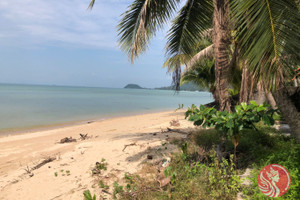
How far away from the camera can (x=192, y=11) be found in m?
4.65

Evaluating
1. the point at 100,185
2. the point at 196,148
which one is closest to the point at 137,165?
the point at 100,185

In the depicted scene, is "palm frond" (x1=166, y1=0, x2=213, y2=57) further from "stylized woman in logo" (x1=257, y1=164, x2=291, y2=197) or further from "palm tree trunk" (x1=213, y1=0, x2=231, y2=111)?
"stylized woman in logo" (x1=257, y1=164, x2=291, y2=197)

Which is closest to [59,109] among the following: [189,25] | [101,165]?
[101,165]

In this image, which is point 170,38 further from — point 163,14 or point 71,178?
point 71,178

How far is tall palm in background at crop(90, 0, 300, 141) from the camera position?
2291 millimetres

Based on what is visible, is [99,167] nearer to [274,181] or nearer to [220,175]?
[220,175]

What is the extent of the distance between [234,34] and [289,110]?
1702 millimetres

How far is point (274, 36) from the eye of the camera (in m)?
2.25

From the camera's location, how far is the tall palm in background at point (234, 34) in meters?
2.29

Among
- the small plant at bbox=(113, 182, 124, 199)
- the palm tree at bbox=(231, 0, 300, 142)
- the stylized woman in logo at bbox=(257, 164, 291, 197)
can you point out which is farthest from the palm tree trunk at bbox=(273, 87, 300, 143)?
the small plant at bbox=(113, 182, 124, 199)

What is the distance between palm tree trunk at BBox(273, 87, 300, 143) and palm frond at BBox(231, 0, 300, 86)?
2.54 feet

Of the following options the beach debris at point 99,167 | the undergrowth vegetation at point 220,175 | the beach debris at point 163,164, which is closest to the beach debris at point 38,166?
the beach debris at point 99,167

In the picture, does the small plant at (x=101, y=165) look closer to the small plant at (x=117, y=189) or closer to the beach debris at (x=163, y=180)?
the small plant at (x=117, y=189)

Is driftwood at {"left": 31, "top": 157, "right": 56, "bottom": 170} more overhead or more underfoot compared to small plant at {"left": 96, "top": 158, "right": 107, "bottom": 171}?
more underfoot
